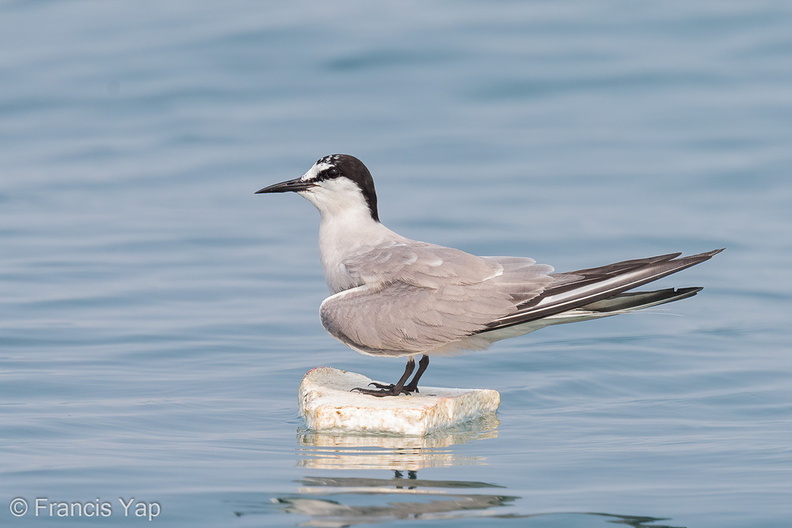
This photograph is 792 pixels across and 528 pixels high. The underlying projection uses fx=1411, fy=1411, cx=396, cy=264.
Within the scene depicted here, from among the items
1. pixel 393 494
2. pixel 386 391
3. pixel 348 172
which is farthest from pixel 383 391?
pixel 393 494

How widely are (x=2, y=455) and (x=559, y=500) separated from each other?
3235mm

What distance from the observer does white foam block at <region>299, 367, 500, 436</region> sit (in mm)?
8734

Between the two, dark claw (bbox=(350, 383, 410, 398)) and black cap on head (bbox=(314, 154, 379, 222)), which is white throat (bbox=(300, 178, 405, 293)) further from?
dark claw (bbox=(350, 383, 410, 398))

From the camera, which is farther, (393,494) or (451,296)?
(451,296)

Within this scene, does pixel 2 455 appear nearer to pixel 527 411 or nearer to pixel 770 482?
pixel 527 411

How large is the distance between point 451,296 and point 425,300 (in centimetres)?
17

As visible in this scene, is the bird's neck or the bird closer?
the bird

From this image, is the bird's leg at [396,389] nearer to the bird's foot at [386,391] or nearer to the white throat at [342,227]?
the bird's foot at [386,391]

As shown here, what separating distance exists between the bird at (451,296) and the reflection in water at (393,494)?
740mm

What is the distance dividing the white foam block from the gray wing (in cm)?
35

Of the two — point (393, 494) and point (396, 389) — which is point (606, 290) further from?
point (393, 494)

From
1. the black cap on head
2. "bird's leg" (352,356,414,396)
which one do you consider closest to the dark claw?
"bird's leg" (352,356,414,396)

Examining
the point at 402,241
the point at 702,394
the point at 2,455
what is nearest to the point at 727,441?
the point at 702,394

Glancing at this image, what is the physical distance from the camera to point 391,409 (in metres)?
8.76
